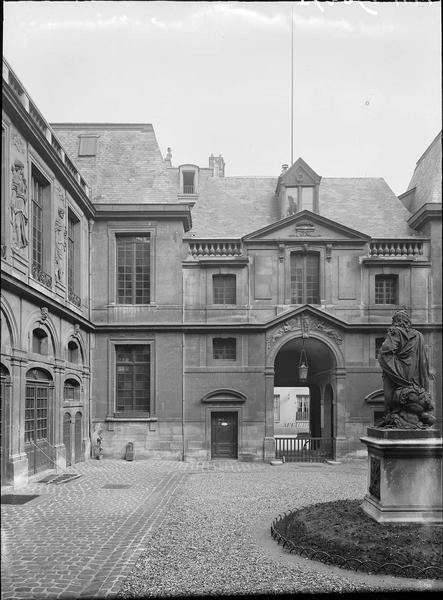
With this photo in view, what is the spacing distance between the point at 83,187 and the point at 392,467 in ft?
42.5

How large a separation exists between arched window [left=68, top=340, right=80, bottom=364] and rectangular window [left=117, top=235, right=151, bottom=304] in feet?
11.2

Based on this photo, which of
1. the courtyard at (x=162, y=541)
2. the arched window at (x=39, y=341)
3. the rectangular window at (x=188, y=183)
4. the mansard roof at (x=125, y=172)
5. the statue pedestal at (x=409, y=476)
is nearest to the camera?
the courtyard at (x=162, y=541)

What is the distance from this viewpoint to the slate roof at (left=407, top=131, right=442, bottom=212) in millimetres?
4387

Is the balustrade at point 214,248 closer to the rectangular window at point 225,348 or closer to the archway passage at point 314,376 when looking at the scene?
the rectangular window at point 225,348

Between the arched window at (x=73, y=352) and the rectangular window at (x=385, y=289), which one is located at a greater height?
the rectangular window at (x=385, y=289)

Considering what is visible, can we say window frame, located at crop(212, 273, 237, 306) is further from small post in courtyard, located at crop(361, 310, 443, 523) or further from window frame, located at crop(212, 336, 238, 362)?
small post in courtyard, located at crop(361, 310, 443, 523)

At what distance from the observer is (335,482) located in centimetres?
1569

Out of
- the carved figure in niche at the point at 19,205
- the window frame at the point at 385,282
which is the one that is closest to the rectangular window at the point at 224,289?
the window frame at the point at 385,282

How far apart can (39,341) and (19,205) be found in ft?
19.6

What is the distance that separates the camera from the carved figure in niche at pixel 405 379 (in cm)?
790

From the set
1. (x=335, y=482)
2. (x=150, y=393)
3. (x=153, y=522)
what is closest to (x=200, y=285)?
(x=150, y=393)

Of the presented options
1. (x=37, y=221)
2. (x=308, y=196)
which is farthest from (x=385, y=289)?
(x=37, y=221)

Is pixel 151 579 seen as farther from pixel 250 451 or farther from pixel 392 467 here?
pixel 250 451

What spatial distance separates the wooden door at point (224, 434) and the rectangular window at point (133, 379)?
3041 mm
